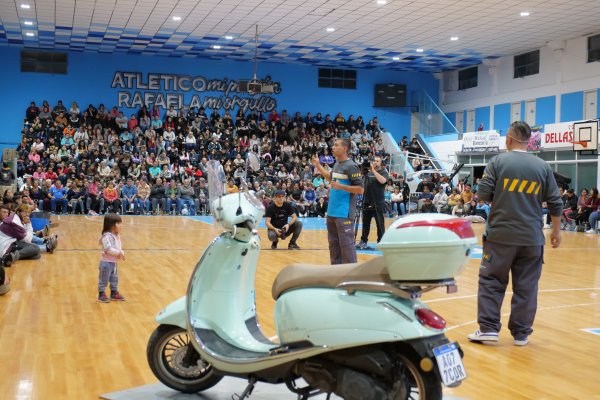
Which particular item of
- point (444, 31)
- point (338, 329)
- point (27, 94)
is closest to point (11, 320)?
point (338, 329)

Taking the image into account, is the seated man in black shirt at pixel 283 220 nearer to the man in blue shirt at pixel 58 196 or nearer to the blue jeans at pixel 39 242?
the blue jeans at pixel 39 242

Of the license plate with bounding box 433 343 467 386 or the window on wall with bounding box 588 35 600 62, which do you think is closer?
the license plate with bounding box 433 343 467 386

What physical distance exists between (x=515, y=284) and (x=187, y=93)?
27.3 m

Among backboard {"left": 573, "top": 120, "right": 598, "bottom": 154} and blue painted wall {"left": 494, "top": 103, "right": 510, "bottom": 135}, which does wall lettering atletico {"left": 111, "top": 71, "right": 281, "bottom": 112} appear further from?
backboard {"left": 573, "top": 120, "right": 598, "bottom": 154}

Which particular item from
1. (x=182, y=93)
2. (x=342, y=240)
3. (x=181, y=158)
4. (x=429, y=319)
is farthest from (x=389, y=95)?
(x=429, y=319)

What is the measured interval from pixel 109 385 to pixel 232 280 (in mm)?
990

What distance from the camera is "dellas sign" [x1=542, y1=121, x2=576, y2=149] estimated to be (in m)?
23.3

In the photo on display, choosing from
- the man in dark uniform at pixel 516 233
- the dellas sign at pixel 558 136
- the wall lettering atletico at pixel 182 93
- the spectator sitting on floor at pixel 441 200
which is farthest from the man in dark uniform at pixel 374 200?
the wall lettering atletico at pixel 182 93

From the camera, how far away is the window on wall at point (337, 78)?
3359cm

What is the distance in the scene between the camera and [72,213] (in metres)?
22.1

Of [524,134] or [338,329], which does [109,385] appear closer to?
[338,329]

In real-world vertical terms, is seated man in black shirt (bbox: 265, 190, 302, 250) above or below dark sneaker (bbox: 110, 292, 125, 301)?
above

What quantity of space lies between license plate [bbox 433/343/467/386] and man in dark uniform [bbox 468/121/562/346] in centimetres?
224

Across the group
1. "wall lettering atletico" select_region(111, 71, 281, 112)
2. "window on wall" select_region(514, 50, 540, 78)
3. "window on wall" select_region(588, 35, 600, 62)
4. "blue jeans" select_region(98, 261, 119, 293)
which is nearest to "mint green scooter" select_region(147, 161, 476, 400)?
"blue jeans" select_region(98, 261, 119, 293)
